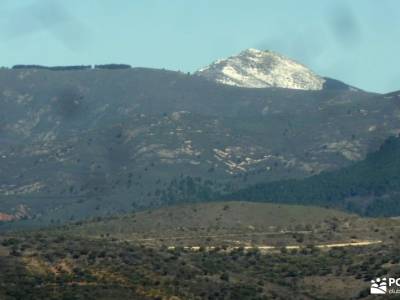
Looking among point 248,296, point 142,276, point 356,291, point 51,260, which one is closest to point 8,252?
point 51,260

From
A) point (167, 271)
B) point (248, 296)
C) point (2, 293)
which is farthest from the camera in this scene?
point (167, 271)

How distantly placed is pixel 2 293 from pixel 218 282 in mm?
39507

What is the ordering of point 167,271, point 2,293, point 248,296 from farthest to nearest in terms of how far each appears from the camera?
point 167,271
point 248,296
point 2,293

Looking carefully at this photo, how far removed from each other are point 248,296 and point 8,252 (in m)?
39.9

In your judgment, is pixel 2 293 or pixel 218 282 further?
pixel 218 282

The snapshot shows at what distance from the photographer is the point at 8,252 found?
198125mm

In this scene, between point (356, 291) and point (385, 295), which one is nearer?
point (385, 295)

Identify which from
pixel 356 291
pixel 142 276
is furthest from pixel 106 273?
pixel 356 291

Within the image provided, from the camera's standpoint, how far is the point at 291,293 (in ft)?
639

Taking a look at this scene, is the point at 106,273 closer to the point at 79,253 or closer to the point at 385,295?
the point at 79,253

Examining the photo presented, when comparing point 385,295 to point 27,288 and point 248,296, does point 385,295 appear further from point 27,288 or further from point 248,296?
point 27,288

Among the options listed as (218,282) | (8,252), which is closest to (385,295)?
(218,282)

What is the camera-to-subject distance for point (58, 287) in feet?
567

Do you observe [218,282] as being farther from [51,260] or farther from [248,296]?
[51,260]
